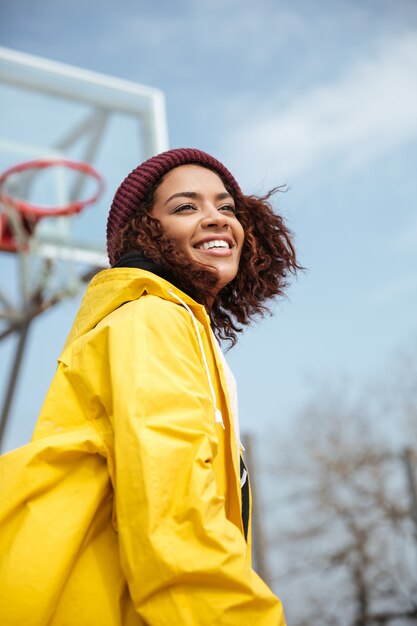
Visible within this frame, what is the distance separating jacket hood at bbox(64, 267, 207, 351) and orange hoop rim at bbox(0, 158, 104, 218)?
5247 mm

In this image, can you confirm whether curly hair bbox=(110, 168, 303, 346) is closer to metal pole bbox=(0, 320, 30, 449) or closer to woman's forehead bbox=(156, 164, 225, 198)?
woman's forehead bbox=(156, 164, 225, 198)

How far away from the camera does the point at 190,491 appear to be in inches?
55.6

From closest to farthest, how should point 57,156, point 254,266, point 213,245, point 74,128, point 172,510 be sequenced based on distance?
point 172,510, point 213,245, point 254,266, point 57,156, point 74,128

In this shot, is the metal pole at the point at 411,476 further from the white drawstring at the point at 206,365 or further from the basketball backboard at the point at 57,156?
the white drawstring at the point at 206,365

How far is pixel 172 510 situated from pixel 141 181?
977mm

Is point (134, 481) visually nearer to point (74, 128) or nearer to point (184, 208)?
point (184, 208)

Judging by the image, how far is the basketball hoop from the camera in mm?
6965

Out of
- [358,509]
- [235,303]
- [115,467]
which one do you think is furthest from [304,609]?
[115,467]

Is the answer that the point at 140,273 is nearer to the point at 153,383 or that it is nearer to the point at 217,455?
the point at 153,383

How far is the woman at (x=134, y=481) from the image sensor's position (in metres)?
1.38

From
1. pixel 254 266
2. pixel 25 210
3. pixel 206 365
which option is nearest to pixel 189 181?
pixel 254 266

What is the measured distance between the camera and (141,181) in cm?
211

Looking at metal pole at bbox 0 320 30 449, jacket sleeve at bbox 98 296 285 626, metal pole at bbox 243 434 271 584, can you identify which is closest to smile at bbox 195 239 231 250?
jacket sleeve at bbox 98 296 285 626

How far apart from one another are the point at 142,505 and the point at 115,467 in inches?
4.5
